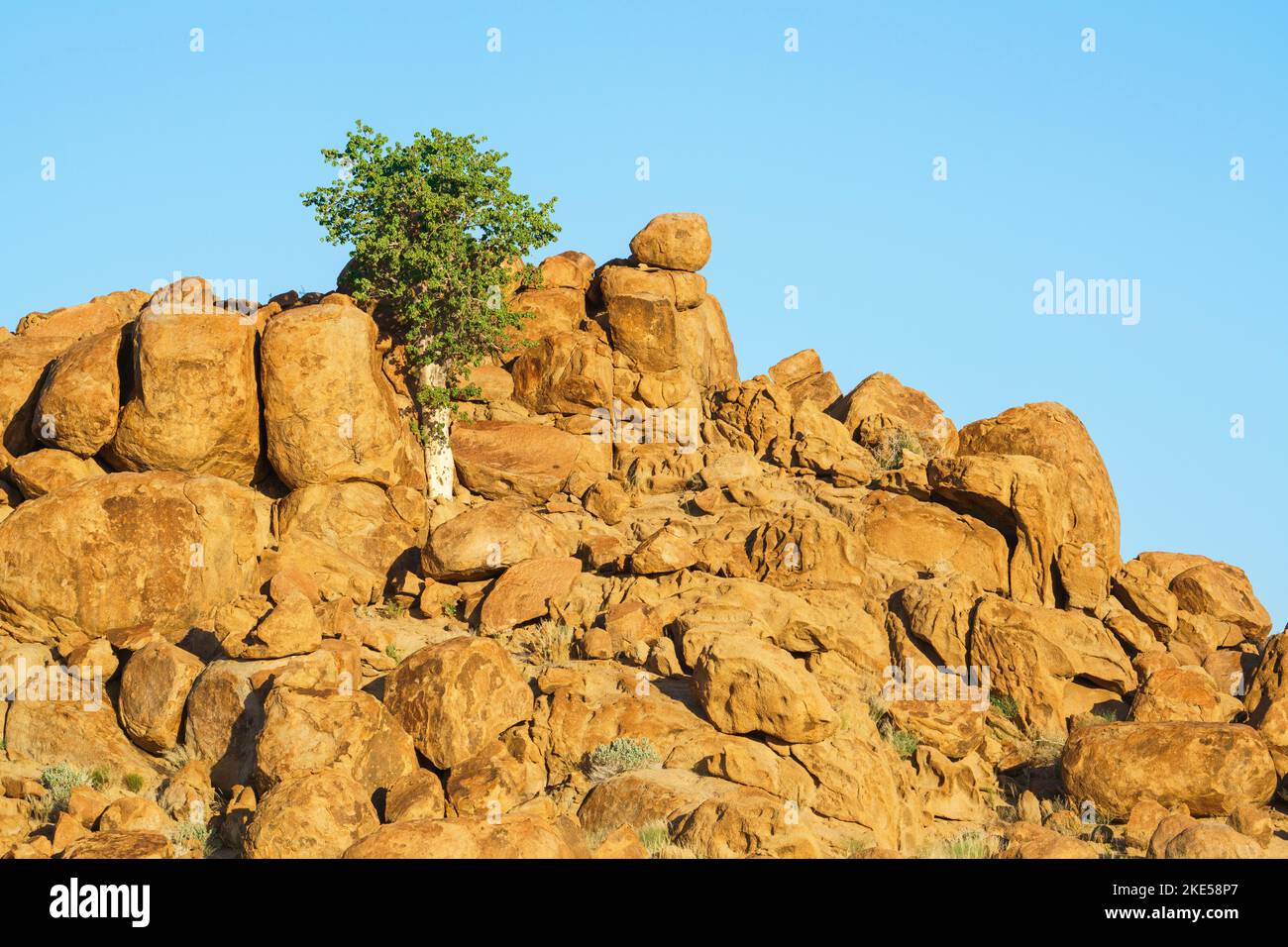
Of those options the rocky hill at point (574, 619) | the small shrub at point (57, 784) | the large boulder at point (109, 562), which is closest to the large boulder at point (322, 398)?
the rocky hill at point (574, 619)

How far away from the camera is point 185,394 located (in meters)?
26.4

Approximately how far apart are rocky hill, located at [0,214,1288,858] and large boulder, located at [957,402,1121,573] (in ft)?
0.25

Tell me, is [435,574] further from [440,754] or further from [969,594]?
Result: [969,594]

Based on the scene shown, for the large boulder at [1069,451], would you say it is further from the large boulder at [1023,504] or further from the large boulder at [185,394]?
the large boulder at [185,394]

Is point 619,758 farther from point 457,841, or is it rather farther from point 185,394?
point 185,394

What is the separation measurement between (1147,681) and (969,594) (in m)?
3.23

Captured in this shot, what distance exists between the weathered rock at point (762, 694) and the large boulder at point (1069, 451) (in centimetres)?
1036

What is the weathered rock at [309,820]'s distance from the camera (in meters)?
16.3

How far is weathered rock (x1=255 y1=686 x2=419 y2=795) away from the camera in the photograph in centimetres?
1867

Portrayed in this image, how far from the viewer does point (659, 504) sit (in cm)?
2994

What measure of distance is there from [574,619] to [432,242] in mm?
10188

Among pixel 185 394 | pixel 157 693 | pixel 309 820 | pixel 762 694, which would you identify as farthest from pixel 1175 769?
pixel 185 394

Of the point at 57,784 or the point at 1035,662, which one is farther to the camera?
the point at 1035,662
